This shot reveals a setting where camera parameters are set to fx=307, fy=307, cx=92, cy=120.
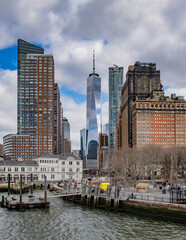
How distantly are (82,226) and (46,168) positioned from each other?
94676mm

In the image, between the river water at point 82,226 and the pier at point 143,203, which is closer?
the river water at point 82,226

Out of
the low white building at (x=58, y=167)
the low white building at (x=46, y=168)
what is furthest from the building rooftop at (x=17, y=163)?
the low white building at (x=58, y=167)

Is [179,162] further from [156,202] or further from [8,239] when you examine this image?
[8,239]

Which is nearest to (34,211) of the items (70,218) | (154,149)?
(70,218)

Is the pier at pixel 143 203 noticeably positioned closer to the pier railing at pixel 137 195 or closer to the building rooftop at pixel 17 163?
the pier railing at pixel 137 195

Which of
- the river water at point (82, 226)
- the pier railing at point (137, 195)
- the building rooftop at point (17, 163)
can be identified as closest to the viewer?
the river water at point (82, 226)

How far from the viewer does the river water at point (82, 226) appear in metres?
38.4

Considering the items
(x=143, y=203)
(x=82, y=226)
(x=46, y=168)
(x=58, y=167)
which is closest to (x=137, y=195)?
(x=143, y=203)

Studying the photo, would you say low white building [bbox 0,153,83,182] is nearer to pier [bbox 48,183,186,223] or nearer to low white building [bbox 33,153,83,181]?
low white building [bbox 33,153,83,181]

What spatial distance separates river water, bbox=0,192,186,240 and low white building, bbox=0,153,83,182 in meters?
79.9

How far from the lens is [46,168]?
136m

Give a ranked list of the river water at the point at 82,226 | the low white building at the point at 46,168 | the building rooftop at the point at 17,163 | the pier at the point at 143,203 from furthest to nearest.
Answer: the low white building at the point at 46,168 → the building rooftop at the point at 17,163 → the pier at the point at 143,203 → the river water at the point at 82,226

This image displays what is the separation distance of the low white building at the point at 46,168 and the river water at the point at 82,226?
79.9m

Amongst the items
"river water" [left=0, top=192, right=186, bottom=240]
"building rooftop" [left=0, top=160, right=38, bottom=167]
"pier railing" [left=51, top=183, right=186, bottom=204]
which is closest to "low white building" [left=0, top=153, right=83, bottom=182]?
"building rooftop" [left=0, top=160, right=38, bottom=167]
